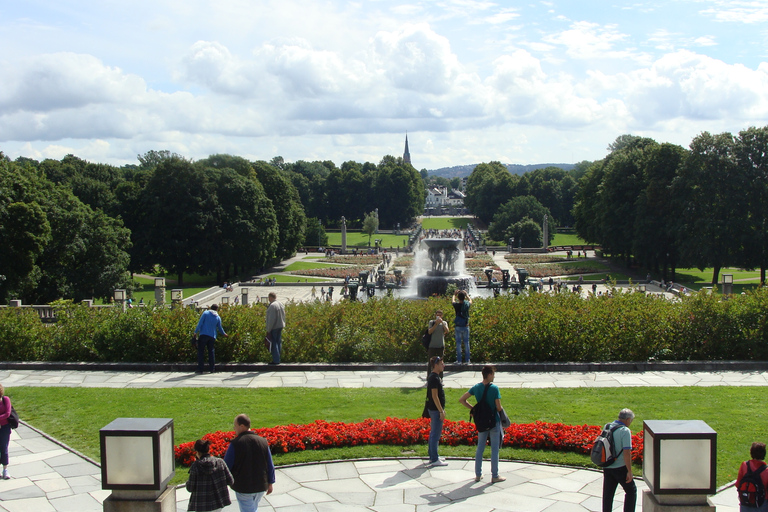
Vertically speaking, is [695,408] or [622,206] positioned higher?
[622,206]

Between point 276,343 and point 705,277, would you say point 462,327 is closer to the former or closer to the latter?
point 276,343

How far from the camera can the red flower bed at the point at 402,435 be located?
29.3ft

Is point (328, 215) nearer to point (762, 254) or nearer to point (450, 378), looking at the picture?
point (762, 254)

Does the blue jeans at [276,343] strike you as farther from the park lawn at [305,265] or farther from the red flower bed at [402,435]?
the park lawn at [305,265]

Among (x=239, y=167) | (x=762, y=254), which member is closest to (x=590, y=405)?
(x=762, y=254)

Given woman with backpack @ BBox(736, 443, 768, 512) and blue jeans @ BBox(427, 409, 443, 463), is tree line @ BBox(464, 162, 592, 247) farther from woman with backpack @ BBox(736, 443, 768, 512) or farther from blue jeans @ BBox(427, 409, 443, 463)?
woman with backpack @ BBox(736, 443, 768, 512)

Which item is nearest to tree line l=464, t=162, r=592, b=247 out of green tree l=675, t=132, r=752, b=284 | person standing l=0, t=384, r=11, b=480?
green tree l=675, t=132, r=752, b=284

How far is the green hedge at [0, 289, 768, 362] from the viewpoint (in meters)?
14.6

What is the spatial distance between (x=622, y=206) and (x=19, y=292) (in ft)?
135

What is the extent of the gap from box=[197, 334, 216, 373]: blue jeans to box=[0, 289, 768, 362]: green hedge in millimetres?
838

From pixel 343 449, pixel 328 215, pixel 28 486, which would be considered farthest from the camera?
pixel 328 215

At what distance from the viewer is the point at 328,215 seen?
113 metres

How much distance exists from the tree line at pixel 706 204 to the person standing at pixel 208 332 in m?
36.4

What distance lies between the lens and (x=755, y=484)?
6121 millimetres
